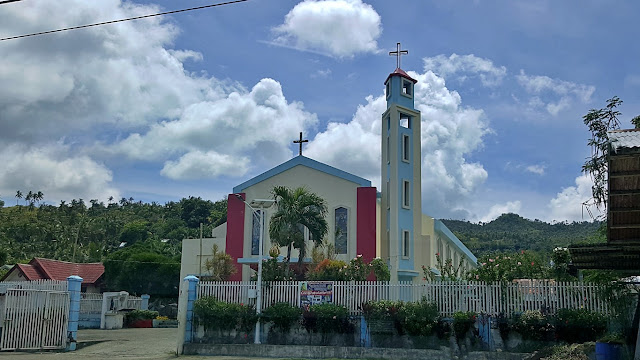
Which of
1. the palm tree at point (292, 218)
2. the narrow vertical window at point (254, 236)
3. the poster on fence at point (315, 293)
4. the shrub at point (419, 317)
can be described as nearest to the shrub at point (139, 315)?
the narrow vertical window at point (254, 236)

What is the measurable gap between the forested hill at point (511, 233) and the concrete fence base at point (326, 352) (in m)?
75.7

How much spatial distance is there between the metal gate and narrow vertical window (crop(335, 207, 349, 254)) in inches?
556

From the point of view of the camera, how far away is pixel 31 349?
21750 mm

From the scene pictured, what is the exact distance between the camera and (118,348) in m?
23.3

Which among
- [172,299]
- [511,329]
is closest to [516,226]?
[172,299]

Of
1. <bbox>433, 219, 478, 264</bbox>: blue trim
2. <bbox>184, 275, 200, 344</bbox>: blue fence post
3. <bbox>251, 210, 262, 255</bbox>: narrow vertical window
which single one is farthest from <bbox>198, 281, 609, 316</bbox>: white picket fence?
<bbox>433, 219, 478, 264</bbox>: blue trim

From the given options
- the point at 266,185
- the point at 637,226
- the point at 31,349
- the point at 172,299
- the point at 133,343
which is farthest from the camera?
the point at 172,299

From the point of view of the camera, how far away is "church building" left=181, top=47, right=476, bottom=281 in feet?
101

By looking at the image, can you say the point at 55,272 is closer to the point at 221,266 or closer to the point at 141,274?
the point at 141,274

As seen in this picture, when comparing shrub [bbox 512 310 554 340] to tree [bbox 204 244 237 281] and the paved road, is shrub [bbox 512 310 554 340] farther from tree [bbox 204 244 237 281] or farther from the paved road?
tree [bbox 204 244 237 281]

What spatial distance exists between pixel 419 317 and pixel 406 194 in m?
11.4

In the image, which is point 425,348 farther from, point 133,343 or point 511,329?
point 133,343

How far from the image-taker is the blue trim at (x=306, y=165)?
3323 cm

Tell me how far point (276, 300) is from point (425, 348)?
5.40m
